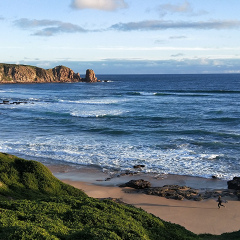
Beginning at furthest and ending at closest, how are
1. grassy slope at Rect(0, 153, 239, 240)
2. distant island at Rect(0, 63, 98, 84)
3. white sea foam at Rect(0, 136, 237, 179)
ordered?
distant island at Rect(0, 63, 98, 84)
white sea foam at Rect(0, 136, 237, 179)
grassy slope at Rect(0, 153, 239, 240)

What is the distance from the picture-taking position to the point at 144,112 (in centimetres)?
5825

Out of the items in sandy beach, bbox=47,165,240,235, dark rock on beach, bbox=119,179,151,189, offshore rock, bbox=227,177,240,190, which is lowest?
sandy beach, bbox=47,165,240,235

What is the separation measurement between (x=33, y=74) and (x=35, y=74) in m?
1.58

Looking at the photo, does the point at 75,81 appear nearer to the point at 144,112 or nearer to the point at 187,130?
the point at 144,112

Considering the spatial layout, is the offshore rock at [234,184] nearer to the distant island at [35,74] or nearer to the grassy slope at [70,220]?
the grassy slope at [70,220]

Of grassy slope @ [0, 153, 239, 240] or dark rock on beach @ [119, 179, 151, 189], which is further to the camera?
dark rock on beach @ [119, 179, 151, 189]

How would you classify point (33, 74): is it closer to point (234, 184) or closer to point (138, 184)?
point (138, 184)

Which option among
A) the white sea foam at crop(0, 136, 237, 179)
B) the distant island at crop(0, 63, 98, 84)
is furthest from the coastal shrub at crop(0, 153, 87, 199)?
the distant island at crop(0, 63, 98, 84)

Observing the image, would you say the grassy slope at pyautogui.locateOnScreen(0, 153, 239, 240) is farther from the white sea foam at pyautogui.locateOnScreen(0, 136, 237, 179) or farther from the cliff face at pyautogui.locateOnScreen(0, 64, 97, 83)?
the cliff face at pyautogui.locateOnScreen(0, 64, 97, 83)

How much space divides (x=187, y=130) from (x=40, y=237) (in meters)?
34.5

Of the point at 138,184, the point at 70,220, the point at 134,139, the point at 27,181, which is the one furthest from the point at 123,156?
the point at 70,220

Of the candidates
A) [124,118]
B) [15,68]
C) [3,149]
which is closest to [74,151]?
[3,149]

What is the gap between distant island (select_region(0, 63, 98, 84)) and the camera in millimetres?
171750

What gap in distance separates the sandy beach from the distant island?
Answer: 155 meters
